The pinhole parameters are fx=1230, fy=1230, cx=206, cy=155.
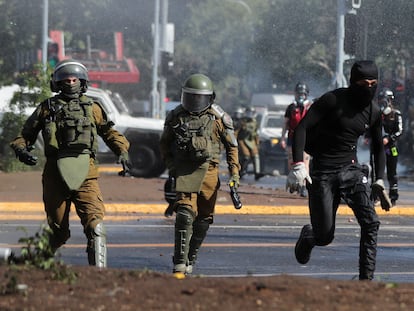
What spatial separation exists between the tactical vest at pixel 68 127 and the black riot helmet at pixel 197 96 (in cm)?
102

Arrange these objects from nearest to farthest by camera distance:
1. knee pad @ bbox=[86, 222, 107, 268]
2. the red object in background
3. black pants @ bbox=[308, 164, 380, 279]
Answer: knee pad @ bbox=[86, 222, 107, 268] < black pants @ bbox=[308, 164, 380, 279] < the red object in background

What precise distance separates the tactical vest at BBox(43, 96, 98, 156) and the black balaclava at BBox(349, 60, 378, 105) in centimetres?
197

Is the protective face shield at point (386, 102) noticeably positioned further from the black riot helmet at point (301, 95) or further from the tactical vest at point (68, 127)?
the tactical vest at point (68, 127)

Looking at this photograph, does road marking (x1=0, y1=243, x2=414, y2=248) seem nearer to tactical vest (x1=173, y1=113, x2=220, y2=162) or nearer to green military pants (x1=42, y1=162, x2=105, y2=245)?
tactical vest (x1=173, y1=113, x2=220, y2=162)

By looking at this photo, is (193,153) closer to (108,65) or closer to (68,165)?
(68,165)

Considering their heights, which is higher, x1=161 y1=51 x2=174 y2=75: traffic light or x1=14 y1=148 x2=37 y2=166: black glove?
x1=14 y1=148 x2=37 y2=166: black glove

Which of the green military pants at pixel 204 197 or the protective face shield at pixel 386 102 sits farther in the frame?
the protective face shield at pixel 386 102

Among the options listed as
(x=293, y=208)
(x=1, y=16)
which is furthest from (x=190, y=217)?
(x=1, y=16)

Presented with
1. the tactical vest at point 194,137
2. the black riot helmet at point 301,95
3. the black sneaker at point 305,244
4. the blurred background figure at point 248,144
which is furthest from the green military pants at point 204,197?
the blurred background figure at point 248,144

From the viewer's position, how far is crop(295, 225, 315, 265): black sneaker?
31.7 feet

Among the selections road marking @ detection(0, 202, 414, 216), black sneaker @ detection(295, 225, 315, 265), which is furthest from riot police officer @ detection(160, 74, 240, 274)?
road marking @ detection(0, 202, 414, 216)

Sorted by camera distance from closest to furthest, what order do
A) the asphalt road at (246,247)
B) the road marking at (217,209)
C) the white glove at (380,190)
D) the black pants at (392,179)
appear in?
the white glove at (380,190), the asphalt road at (246,247), the black pants at (392,179), the road marking at (217,209)

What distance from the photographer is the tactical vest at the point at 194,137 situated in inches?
384

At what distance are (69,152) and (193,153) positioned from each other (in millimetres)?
1168
